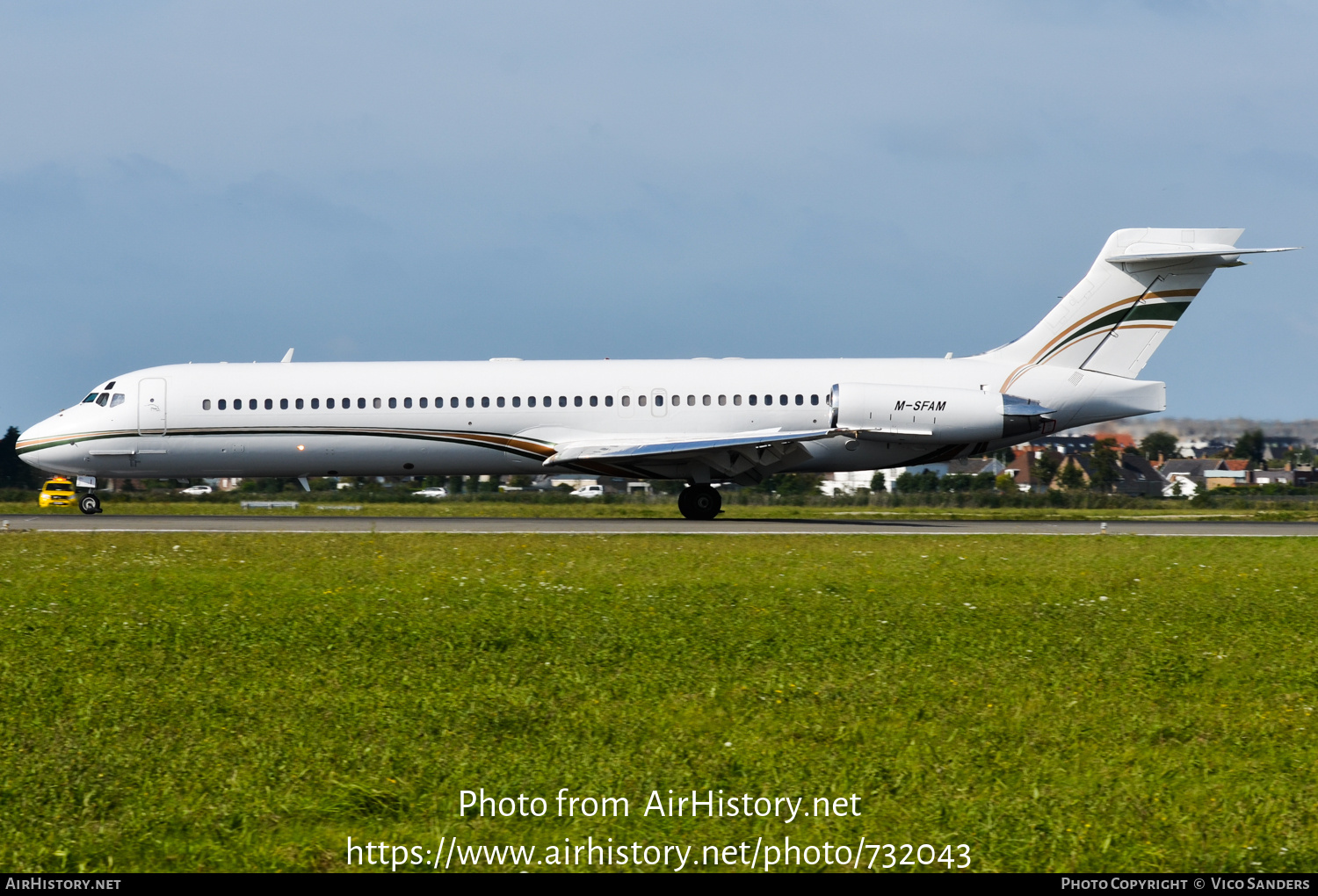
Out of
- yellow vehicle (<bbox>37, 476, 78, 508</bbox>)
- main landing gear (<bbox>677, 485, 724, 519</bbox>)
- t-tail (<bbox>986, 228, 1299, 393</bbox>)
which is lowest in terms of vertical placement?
main landing gear (<bbox>677, 485, 724, 519</bbox>)

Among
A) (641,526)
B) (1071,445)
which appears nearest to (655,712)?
(641,526)

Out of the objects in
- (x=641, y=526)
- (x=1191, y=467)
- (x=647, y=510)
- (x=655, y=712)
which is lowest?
(x=655, y=712)

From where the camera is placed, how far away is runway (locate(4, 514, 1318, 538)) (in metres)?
24.3

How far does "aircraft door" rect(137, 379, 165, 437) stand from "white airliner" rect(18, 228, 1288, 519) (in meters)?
0.03

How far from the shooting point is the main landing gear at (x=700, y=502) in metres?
28.5

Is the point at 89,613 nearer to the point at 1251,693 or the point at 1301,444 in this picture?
the point at 1251,693

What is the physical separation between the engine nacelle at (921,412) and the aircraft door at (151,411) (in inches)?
617

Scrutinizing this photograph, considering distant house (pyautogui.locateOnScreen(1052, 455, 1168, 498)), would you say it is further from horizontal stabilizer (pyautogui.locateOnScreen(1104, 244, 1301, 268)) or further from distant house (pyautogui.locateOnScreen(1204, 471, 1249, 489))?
horizontal stabilizer (pyautogui.locateOnScreen(1104, 244, 1301, 268))

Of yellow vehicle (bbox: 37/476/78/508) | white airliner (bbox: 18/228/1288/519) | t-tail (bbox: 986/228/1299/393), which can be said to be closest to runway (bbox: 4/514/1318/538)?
white airliner (bbox: 18/228/1288/519)

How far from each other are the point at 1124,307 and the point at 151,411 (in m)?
22.6

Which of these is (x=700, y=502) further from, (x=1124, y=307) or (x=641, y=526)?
(x=1124, y=307)

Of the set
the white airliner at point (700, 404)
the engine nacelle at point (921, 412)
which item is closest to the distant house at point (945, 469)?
the engine nacelle at point (921, 412)

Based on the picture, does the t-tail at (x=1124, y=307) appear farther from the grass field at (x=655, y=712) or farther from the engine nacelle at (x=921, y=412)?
the grass field at (x=655, y=712)

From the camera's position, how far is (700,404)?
28203 mm
